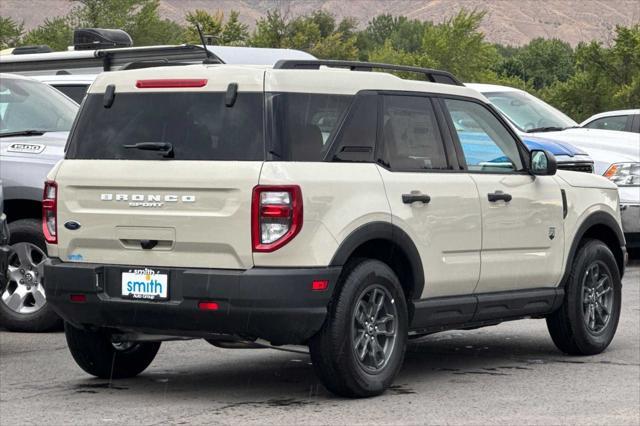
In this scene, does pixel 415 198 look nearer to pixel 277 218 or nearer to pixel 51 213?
pixel 277 218

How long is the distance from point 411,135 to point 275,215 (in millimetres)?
1421

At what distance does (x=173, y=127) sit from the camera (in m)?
8.39

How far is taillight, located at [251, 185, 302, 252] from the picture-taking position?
792 cm

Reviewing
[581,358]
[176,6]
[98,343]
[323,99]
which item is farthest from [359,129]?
[176,6]

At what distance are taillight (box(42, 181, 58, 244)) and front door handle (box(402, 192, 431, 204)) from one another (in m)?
2.05

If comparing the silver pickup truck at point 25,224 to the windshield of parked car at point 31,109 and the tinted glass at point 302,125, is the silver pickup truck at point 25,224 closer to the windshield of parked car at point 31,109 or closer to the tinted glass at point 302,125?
the windshield of parked car at point 31,109

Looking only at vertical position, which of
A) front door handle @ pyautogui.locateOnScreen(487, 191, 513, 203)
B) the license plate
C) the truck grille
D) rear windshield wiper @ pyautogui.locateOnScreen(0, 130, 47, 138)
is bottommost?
the truck grille

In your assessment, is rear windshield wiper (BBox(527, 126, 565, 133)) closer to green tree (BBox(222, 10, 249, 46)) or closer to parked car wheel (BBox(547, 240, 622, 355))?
parked car wheel (BBox(547, 240, 622, 355))

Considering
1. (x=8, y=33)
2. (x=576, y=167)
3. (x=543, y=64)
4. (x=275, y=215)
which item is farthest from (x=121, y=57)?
(x=543, y=64)

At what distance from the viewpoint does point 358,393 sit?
8.32 m

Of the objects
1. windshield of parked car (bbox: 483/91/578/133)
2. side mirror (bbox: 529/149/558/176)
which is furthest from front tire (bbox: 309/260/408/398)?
windshield of parked car (bbox: 483/91/578/133)

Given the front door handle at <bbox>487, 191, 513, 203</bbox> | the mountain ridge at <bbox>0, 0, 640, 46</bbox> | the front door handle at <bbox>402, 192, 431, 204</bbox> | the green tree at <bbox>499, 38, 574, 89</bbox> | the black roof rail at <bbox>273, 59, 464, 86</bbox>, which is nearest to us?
the black roof rail at <bbox>273, 59, 464, 86</bbox>

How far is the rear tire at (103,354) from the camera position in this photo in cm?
902

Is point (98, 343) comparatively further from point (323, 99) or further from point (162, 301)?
point (323, 99)
